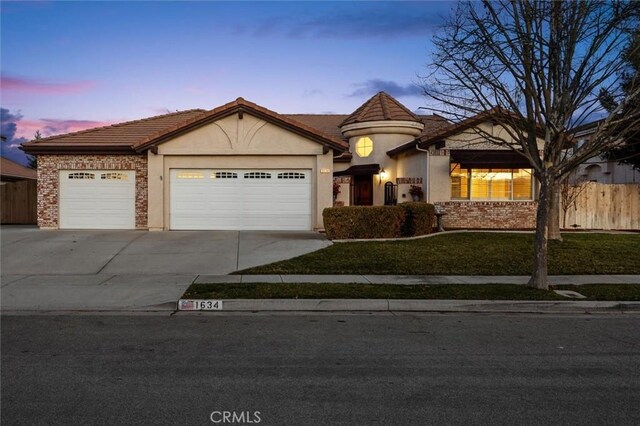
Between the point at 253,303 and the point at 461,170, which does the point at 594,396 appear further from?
the point at 461,170

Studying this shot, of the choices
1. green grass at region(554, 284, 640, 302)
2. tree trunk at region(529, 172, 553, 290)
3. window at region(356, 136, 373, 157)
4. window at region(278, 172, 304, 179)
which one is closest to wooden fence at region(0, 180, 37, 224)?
window at region(278, 172, 304, 179)

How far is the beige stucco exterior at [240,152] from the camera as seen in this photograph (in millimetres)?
18016

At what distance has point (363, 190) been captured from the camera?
24594 mm

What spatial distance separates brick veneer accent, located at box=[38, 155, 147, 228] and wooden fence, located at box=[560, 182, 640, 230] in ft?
54.5

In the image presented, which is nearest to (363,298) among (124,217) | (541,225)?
(541,225)

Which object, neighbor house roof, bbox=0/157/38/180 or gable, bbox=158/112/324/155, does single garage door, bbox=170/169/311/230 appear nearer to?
gable, bbox=158/112/324/155

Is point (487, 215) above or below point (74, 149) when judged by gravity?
below

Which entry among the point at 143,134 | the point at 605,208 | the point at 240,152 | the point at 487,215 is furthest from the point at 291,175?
the point at 605,208

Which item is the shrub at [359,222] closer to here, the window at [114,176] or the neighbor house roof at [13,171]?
the window at [114,176]

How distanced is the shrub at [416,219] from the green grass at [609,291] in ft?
23.8

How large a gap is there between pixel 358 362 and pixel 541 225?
19.4ft

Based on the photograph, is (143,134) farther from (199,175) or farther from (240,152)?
(240,152)

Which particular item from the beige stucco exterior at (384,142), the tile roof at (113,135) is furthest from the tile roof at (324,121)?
the tile roof at (113,135)

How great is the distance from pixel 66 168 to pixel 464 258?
1423cm
